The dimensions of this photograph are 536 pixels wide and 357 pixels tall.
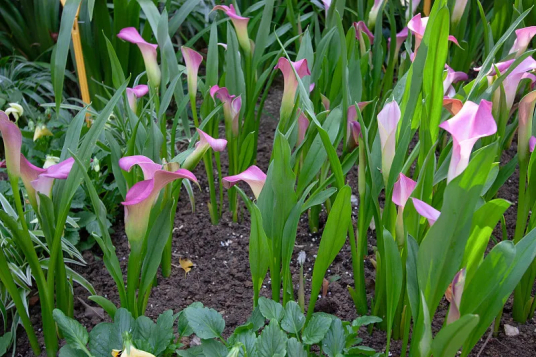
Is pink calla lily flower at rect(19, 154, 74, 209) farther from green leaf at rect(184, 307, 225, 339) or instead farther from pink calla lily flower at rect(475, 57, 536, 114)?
pink calla lily flower at rect(475, 57, 536, 114)

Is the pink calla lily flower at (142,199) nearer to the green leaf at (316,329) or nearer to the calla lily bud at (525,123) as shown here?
the green leaf at (316,329)

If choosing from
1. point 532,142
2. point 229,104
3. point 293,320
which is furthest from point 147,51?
point 532,142

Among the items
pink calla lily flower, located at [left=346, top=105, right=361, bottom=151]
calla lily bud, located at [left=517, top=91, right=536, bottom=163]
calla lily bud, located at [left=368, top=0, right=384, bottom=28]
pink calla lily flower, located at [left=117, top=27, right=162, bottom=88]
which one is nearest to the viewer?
calla lily bud, located at [left=517, top=91, right=536, bottom=163]

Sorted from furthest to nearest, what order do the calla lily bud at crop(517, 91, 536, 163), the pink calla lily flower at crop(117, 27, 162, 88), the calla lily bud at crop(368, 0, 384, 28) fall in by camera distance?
the calla lily bud at crop(368, 0, 384, 28) < the pink calla lily flower at crop(117, 27, 162, 88) < the calla lily bud at crop(517, 91, 536, 163)

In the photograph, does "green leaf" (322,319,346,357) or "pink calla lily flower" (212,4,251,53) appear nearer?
"green leaf" (322,319,346,357)

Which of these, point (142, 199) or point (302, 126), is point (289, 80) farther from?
point (142, 199)

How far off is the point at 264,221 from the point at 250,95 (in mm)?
490

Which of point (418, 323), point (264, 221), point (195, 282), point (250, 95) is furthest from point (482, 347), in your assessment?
point (250, 95)

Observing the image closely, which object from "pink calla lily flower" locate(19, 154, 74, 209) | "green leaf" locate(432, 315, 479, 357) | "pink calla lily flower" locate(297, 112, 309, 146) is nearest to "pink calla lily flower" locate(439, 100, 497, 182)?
"green leaf" locate(432, 315, 479, 357)

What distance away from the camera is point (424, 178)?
810 mm

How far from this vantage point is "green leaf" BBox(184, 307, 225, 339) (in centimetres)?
78

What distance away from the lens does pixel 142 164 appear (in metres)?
0.76

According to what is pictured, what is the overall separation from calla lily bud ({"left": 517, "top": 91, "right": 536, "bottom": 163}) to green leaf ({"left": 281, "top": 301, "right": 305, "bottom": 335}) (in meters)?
0.44

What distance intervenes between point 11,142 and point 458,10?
0.92 metres
